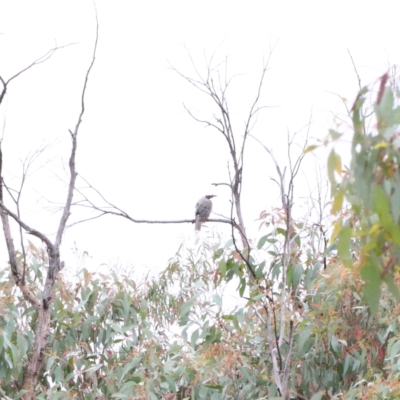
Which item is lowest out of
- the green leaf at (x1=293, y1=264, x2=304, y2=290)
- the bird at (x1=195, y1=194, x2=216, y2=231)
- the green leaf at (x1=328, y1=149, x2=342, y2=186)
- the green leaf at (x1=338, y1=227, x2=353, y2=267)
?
the green leaf at (x1=338, y1=227, x2=353, y2=267)

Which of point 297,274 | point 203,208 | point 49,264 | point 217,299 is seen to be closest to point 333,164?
point 217,299

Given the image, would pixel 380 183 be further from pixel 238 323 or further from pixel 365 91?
pixel 238 323

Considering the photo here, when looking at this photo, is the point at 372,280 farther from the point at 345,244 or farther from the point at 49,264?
the point at 49,264

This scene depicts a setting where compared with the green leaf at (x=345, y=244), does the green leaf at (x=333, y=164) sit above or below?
above

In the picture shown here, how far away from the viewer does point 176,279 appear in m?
3.83

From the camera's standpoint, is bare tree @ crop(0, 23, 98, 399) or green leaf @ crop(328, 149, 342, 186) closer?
green leaf @ crop(328, 149, 342, 186)

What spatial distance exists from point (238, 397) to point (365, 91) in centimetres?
225

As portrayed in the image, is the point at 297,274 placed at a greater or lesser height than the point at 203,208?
lesser

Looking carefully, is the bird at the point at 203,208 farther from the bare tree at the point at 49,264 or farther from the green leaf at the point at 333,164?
the green leaf at the point at 333,164

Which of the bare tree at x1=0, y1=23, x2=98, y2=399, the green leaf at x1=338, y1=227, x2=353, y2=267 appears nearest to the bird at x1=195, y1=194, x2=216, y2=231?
the bare tree at x1=0, y1=23, x2=98, y2=399

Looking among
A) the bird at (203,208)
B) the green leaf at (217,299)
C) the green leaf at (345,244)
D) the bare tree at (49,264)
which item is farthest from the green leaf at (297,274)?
the green leaf at (345,244)

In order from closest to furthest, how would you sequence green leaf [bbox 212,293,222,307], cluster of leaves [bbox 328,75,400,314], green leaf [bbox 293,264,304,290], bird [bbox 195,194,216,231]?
cluster of leaves [bbox 328,75,400,314], green leaf [bbox 212,293,222,307], green leaf [bbox 293,264,304,290], bird [bbox 195,194,216,231]

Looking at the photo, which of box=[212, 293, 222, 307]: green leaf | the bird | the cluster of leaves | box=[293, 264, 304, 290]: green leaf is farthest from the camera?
the bird

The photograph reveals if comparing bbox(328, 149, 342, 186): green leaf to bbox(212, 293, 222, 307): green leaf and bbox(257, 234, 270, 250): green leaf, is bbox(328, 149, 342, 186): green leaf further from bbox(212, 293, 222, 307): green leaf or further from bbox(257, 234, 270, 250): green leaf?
bbox(257, 234, 270, 250): green leaf
